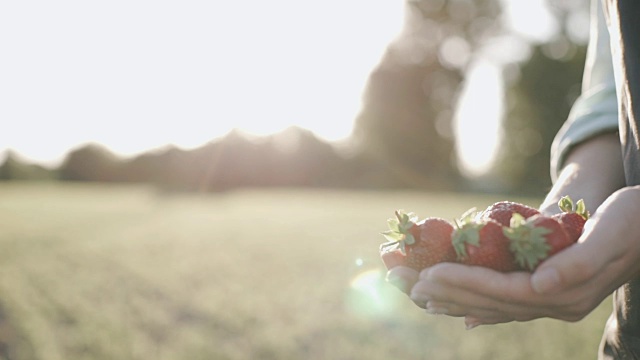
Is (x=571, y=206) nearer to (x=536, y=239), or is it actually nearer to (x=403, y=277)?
(x=536, y=239)

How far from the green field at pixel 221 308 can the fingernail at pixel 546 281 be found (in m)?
3.96

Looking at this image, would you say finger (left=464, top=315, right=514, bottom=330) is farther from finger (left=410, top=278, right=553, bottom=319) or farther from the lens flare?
the lens flare

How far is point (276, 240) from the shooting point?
43.4 feet

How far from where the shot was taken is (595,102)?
1.92 meters

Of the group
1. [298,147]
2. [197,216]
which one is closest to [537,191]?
[298,147]

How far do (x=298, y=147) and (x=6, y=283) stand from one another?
38.2m

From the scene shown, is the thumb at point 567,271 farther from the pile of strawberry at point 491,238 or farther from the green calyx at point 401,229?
the green calyx at point 401,229

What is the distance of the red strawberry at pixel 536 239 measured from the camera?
1.49 m

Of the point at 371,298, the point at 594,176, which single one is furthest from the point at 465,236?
the point at 371,298

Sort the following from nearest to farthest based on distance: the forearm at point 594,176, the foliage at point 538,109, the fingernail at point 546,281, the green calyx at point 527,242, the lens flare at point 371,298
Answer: the fingernail at point 546,281
the green calyx at point 527,242
the forearm at point 594,176
the lens flare at point 371,298
the foliage at point 538,109

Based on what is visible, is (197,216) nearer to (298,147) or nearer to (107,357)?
(107,357)

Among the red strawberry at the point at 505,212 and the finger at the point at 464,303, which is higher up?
the red strawberry at the point at 505,212

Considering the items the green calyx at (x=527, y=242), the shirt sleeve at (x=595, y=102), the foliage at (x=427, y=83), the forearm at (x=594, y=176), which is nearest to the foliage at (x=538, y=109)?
the foliage at (x=427, y=83)

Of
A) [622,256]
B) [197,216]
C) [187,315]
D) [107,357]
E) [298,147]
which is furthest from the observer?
[298,147]
